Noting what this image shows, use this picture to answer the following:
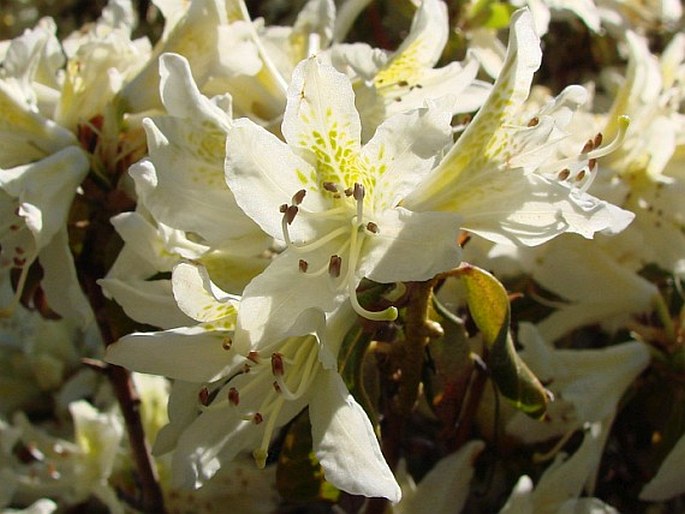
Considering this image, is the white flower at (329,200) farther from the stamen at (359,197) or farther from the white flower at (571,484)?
the white flower at (571,484)

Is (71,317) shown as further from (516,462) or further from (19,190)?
(516,462)

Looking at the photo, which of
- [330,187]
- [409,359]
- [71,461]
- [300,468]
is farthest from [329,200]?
[71,461]

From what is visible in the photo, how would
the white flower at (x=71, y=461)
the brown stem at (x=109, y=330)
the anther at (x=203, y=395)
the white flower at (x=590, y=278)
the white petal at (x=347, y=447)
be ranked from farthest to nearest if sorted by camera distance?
the white flower at (x=71, y=461) → the white flower at (x=590, y=278) → the brown stem at (x=109, y=330) → the anther at (x=203, y=395) → the white petal at (x=347, y=447)

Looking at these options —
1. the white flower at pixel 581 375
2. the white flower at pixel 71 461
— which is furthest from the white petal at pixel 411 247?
the white flower at pixel 71 461

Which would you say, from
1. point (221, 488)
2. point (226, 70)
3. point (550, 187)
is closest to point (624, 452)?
point (221, 488)

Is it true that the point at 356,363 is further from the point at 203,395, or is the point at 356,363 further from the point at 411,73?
the point at 411,73

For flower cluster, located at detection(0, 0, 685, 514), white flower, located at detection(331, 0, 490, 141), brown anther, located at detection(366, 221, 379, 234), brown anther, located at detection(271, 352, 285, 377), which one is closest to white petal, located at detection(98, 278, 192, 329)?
flower cluster, located at detection(0, 0, 685, 514)

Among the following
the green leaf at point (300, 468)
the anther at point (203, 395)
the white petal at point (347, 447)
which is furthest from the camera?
the green leaf at point (300, 468)
